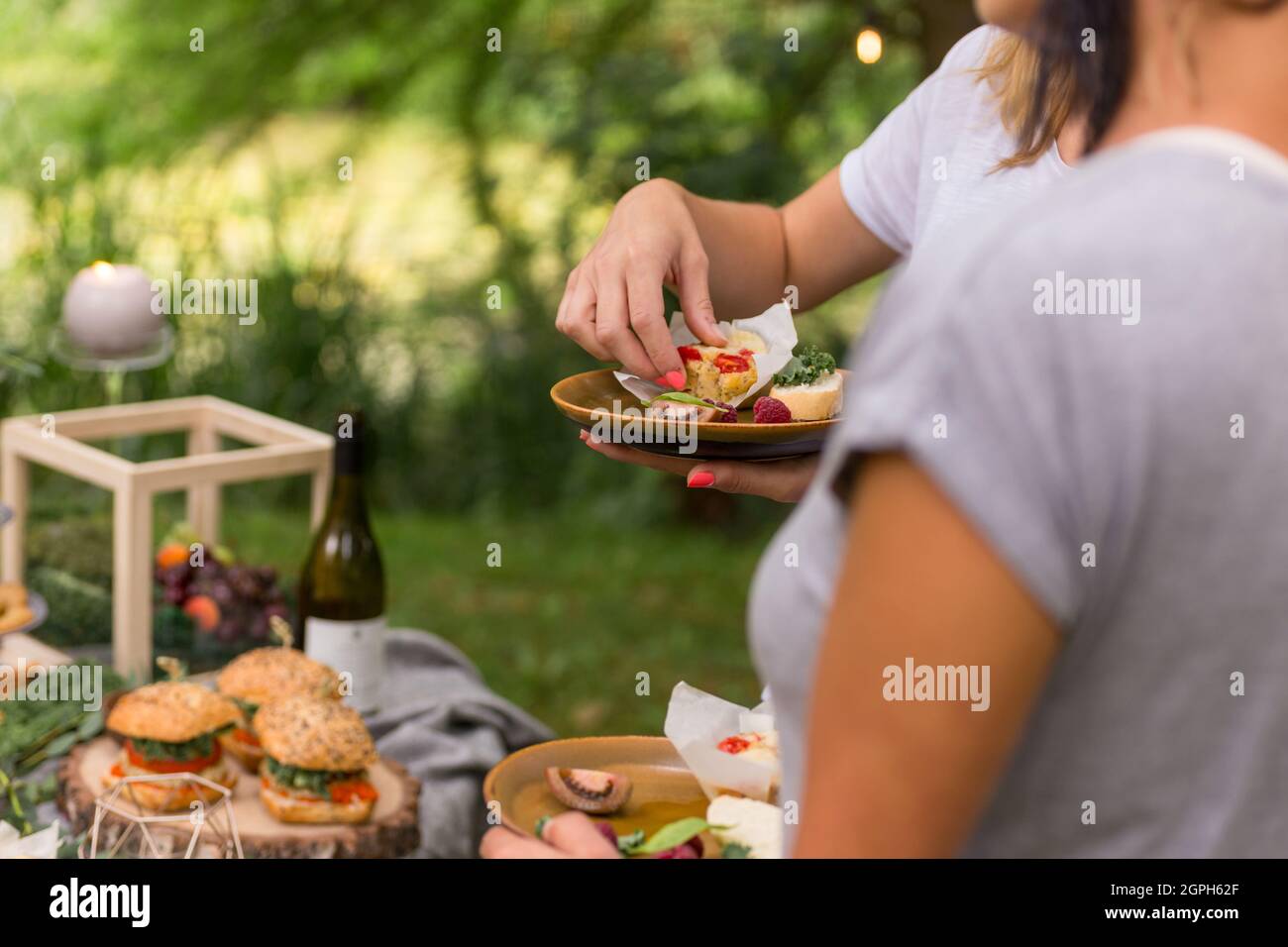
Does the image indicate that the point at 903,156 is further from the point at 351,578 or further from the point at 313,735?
the point at 351,578

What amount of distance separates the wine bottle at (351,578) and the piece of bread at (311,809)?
375mm

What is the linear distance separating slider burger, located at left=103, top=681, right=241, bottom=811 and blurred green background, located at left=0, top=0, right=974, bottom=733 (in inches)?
92.6

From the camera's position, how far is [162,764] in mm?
1899

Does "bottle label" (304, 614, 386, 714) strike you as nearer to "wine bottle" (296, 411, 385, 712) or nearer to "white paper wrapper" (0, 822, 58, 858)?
"wine bottle" (296, 411, 385, 712)

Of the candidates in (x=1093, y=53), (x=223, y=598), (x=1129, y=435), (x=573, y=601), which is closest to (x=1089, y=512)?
(x=1129, y=435)

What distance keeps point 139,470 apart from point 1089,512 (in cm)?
196

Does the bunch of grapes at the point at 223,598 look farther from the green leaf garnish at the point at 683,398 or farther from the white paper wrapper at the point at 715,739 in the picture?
the white paper wrapper at the point at 715,739

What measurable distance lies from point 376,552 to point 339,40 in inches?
136

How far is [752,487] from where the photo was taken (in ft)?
4.99

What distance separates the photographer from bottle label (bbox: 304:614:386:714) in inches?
86.8

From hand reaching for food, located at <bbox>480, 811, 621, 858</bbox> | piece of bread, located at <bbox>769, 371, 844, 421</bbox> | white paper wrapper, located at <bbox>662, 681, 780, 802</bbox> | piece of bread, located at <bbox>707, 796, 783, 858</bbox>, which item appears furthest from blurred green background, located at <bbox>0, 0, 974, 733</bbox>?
hand reaching for food, located at <bbox>480, 811, 621, 858</bbox>

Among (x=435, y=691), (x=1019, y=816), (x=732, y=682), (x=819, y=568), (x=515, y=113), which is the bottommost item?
(x=732, y=682)
